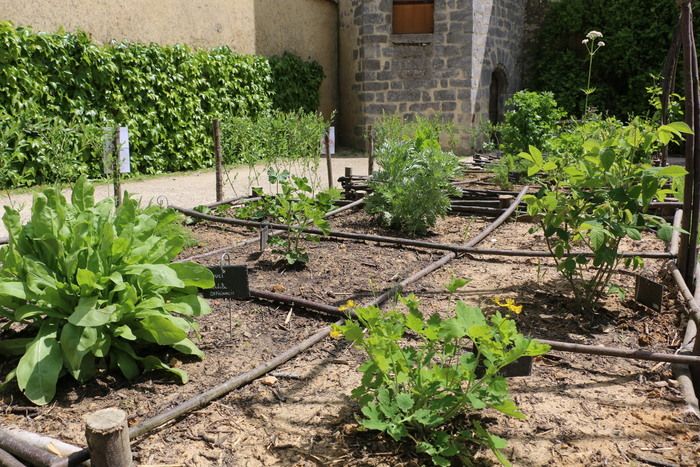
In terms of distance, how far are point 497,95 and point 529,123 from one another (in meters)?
6.64

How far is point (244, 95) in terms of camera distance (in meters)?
11.7

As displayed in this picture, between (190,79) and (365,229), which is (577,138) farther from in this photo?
(190,79)

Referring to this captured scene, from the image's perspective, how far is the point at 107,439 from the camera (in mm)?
1678

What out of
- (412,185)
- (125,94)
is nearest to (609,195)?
(412,185)

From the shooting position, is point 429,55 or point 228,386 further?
point 429,55

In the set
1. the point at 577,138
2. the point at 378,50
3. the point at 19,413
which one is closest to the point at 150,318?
the point at 19,413

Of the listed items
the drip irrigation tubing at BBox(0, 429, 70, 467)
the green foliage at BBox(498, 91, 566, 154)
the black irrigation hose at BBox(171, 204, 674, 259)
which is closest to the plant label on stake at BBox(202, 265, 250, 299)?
the drip irrigation tubing at BBox(0, 429, 70, 467)

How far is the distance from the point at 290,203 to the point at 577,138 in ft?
12.0

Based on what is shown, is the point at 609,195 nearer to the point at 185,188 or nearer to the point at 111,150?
the point at 111,150

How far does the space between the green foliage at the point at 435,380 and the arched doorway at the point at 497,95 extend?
510 inches

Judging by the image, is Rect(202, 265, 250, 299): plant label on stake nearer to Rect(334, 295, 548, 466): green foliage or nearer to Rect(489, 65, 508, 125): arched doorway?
Rect(334, 295, 548, 466): green foliage

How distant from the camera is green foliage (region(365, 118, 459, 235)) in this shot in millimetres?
5031

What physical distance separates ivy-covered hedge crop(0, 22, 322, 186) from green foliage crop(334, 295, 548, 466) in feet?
15.0

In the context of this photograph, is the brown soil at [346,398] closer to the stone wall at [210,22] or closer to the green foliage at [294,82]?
the stone wall at [210,22]
